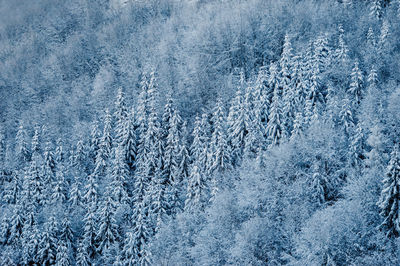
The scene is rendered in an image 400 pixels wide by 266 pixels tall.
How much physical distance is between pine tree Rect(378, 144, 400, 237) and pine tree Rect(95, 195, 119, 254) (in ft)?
86.7

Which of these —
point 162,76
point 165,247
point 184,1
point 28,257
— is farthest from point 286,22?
point 28,257

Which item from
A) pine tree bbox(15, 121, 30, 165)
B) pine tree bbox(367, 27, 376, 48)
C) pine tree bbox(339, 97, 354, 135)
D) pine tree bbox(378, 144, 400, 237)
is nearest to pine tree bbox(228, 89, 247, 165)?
pine tree bbox(339, 97, 354, 135)

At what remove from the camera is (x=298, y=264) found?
69.6ft

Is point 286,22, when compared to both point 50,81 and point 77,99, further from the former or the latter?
point 50,81

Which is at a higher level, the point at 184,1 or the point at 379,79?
the point at 184,1

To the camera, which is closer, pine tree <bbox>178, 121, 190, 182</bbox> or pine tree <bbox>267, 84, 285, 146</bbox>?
pine tree <bbox>267, 84, 285, 146</bbox>

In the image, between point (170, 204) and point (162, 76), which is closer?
point (170, 204)

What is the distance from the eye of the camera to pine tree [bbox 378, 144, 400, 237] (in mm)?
20406

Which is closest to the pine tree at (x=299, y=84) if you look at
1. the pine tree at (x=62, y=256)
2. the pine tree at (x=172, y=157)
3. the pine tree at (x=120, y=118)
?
the pine tree at (x=172, y=157)

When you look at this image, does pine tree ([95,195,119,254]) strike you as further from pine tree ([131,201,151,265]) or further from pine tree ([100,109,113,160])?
pine tree ([100,109,113,160])

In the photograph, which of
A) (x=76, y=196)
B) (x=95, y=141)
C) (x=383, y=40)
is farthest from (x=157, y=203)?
(x=383, y=40)

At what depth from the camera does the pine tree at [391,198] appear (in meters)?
20.4

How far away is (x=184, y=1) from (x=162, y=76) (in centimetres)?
4448

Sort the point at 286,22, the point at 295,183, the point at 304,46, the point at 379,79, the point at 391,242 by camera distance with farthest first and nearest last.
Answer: the point at 286,22 → the point at 304,46 → the point at 379,79 → the point at 295,183 → the point at 391,242
